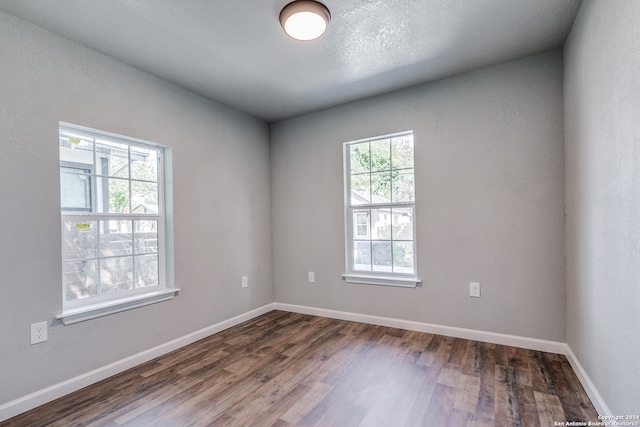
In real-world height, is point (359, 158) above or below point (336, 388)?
above

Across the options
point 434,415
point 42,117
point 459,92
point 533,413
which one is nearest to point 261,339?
point 434,415

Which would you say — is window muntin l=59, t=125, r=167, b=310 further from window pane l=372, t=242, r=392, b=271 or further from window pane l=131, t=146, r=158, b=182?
window pane l=372, t=242, r=392, b=271

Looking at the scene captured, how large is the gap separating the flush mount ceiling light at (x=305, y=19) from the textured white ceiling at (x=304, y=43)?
0.06 meters

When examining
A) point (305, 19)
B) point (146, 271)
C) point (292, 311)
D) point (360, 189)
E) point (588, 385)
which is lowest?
point (292, 311)

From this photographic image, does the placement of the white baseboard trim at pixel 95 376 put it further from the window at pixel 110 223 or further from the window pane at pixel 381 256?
the window pane at pixel 381 256

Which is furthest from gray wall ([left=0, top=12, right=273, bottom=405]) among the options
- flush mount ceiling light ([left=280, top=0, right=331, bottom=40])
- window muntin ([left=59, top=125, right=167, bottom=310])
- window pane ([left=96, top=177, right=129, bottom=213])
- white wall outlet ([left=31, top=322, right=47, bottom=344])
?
flush mount ceiling light ([left=280, top=0, right=331, bottom=40])

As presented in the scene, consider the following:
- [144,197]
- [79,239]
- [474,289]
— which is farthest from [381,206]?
[79,239]

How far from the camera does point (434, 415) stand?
182 cm

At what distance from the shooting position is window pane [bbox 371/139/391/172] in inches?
134

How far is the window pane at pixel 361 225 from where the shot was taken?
11.6 feet

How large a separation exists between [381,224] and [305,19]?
216 centimetres

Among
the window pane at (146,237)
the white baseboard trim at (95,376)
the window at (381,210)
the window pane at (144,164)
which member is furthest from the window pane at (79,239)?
the window at (381,210)

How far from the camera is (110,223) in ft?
8.31

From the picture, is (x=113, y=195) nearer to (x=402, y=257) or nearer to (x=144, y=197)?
(x=144, y=197)
